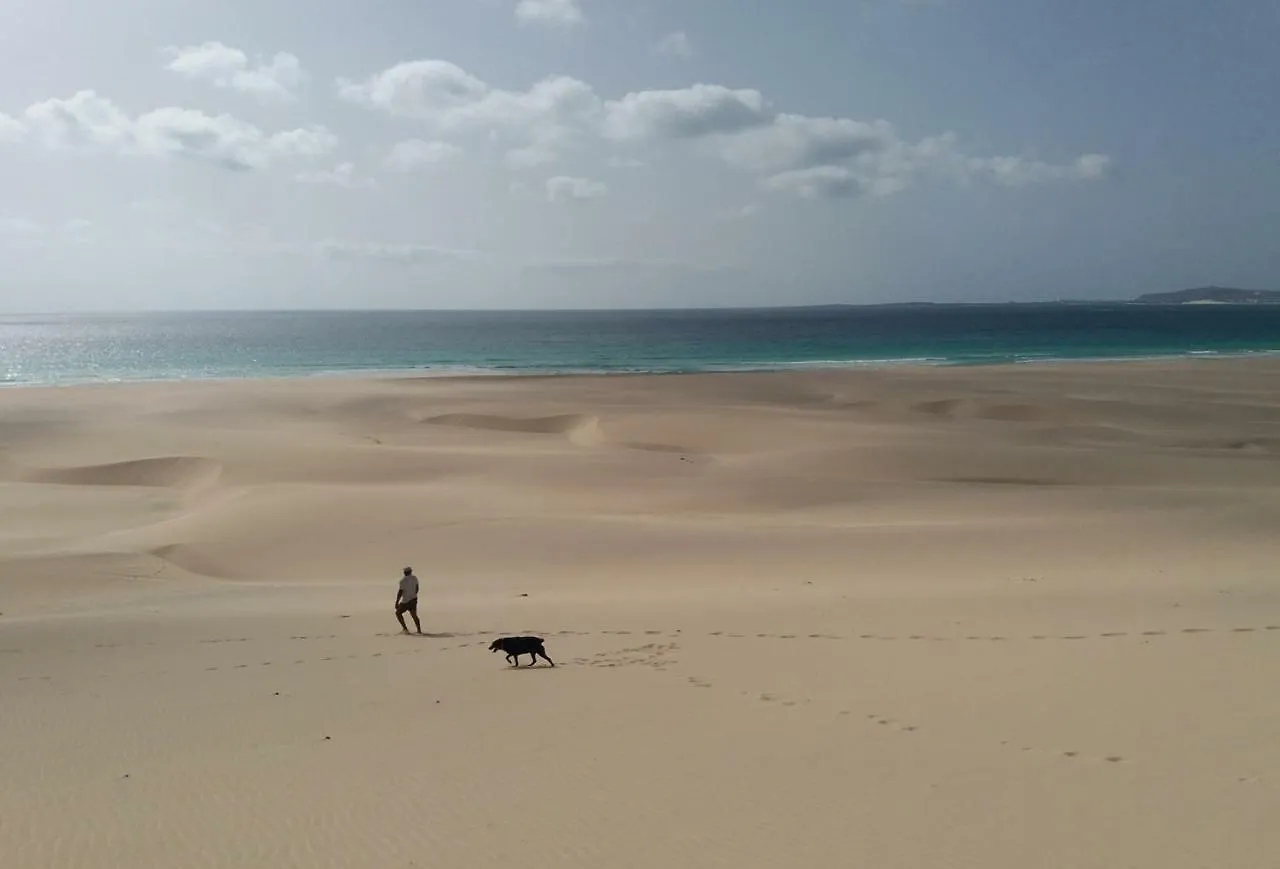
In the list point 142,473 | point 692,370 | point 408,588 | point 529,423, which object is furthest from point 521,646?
point 692,370

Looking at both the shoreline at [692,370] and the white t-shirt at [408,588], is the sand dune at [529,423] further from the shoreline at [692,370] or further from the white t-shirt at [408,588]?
the white t-shirt at [408,588]

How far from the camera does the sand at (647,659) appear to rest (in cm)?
577

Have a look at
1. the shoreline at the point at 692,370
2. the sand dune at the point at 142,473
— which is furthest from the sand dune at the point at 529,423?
the shoreline at the point at 692,370

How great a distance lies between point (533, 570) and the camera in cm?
1609

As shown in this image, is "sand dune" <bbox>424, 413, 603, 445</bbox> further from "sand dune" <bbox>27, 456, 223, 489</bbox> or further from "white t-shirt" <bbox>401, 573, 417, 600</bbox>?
"white t-shirt" <bbox>401, 573, 417, 600</bbox>

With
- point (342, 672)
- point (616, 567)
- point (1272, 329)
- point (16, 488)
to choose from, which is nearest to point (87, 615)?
point (342, 672)

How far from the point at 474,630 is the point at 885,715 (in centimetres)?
576

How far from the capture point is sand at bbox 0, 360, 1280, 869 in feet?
18.9

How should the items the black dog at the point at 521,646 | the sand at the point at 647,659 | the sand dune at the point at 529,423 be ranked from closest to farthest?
the sand at the point at 647,659
the black dog at the point at 521,646
the sand dune at the point at 529,423

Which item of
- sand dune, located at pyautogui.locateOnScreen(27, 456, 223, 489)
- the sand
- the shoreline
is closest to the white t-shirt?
the sand

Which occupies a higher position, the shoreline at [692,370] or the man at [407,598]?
the shoreline at [692,370]

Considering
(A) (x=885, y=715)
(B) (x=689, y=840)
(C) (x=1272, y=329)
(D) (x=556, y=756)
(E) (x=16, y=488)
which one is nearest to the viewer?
(B) (x=689, y=840)

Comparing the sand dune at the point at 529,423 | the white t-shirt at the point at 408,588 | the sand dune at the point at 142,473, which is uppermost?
the sand dune at the point at 529,423

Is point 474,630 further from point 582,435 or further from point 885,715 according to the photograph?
point 582,435
